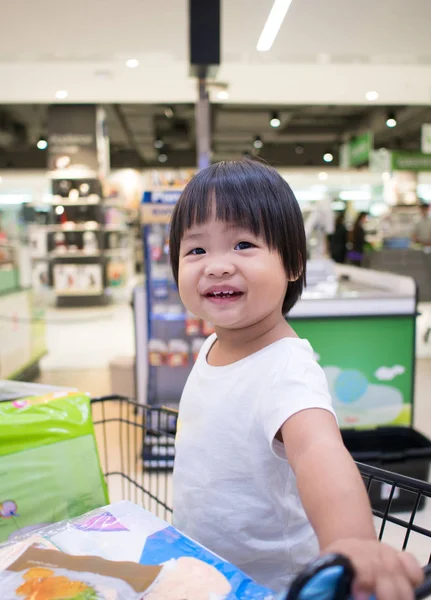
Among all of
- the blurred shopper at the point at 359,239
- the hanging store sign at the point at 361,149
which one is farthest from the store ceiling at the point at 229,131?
the blurred shopper at the point at 359,239

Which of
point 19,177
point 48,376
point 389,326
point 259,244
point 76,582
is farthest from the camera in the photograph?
point 19,177

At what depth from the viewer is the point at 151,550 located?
0.84 metres

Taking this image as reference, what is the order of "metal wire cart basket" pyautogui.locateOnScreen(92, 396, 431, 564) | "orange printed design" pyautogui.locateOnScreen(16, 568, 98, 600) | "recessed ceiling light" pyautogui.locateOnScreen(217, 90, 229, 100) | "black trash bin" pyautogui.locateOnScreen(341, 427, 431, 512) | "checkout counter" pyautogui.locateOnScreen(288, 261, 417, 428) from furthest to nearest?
"recessed ceiling light" pyautogui.locateOnScreen(217, 90, 229, 100)
"checkout counter" pyautogui.locateOnScreen(288, 261, 417, 428)
"black trash bin" pyautogui.locateOnScreen(341, 427, 431, 512)
"metal wire cart basket" pyautogui.locateOnScreen(92, 396, 431, 564)
"orange printed design" pyautogui.locateOnScreen(16, 568, 98, 600)

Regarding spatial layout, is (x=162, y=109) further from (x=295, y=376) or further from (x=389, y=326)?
(x=295, y=376)

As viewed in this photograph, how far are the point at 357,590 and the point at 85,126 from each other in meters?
11.6

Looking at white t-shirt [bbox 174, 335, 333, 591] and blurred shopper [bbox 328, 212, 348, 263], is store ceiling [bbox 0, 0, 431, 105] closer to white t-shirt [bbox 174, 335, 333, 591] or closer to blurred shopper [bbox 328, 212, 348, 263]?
white t-shirt [bbox 174, 335, 333, 591]

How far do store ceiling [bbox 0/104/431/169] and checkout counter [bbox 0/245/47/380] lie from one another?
811 centimetres

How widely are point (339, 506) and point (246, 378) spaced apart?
0.31 meters

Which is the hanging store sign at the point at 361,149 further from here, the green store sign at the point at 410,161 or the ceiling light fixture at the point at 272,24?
the ceiling light fixture at the point at 272,24

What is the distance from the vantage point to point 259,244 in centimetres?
88

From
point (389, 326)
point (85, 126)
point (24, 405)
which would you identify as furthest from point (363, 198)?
point (24, 405)

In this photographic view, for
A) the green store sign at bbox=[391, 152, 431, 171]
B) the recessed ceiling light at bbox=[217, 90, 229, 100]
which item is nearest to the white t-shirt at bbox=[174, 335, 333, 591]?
the recessed ceiling light at bbox=[217, 90, 229, 100]

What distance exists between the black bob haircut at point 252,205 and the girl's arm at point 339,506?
292 millimetres

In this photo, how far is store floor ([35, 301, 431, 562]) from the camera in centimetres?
262
